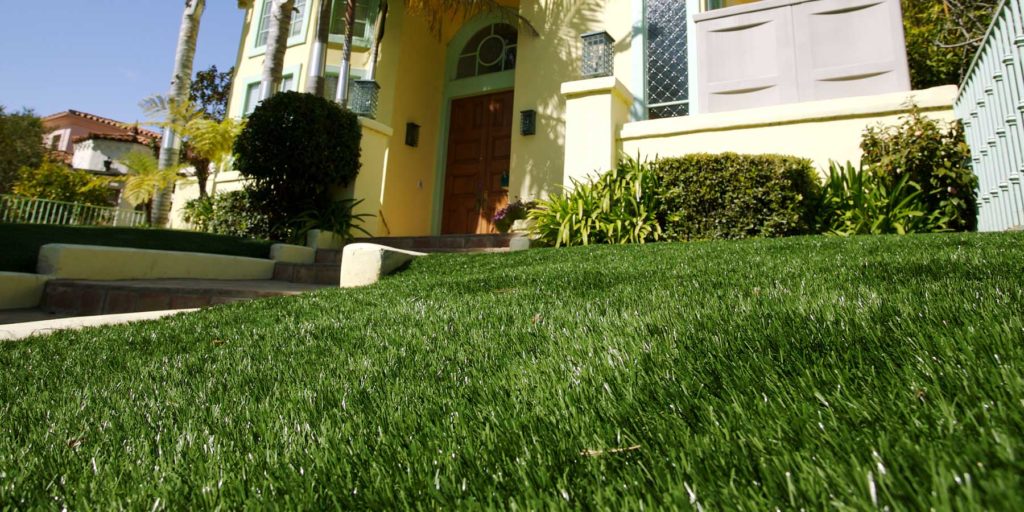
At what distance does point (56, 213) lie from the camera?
33.8 ft

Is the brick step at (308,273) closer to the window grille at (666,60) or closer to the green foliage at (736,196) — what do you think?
the green foliage at (736,196)

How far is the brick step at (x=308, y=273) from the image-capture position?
20.3 feet

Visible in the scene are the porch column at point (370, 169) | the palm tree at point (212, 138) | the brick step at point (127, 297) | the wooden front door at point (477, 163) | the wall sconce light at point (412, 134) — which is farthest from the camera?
the wall sconce light at point (412, 134)

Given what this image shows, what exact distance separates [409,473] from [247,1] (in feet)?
56.2

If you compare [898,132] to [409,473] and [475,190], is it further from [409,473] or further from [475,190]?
[475,190]

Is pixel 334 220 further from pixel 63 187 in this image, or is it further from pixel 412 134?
pixel 63 187

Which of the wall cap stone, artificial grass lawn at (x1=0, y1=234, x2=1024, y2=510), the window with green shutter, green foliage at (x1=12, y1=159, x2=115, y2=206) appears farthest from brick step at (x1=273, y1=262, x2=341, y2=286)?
green foliage at (x1=12, y1=159, x2=115, y2=206)

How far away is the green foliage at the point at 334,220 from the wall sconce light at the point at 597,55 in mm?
4611

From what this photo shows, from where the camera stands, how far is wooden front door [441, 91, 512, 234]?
434 inches

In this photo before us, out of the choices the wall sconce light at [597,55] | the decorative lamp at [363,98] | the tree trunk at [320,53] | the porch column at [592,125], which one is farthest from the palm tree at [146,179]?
the wall sconce light at [597,55]

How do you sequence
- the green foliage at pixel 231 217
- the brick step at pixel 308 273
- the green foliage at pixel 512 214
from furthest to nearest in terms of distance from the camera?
the green foliage at pixel 512 214, the green foliage at pixel 231 217, the brick step at pixel 308 273

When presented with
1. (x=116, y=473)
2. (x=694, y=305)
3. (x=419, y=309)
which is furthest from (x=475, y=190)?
(x=116, y=473)

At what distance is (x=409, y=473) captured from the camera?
2.87 feet

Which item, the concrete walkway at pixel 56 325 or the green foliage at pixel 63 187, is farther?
the green foliage at pixel 63 187
